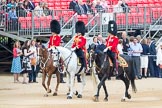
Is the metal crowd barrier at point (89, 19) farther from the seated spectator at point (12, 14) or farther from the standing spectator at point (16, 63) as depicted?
the standing spectator at point (16, 63)

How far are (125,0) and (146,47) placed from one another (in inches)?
263

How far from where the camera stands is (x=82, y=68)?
20375 mm

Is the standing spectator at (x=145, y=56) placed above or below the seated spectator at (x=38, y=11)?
below

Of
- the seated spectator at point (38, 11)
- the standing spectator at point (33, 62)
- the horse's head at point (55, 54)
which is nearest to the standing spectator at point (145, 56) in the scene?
the seated spectator at point (38, 11)

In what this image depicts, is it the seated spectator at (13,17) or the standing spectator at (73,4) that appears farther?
the standing spectator at (73,4)

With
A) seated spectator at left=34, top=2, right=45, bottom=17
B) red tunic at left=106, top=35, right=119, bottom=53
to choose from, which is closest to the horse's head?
red tunic at left=106, top=35, right=119, bottom=53

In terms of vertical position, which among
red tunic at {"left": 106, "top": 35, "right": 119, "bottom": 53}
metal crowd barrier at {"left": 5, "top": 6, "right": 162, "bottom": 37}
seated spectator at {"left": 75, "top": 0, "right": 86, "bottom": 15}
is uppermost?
seated spectator at {"left": 75, "top": 0, "right": 86, "bottom": 15}

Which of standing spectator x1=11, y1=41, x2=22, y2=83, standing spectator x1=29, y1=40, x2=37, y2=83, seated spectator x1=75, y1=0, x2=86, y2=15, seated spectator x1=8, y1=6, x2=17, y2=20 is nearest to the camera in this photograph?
standing spectator x1=29, y1=40, x2=37, y2=83

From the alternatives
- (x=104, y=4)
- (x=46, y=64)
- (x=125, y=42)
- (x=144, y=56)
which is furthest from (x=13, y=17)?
(x=46, y=64)

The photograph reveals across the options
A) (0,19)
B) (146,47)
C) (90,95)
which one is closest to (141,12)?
(146,47)

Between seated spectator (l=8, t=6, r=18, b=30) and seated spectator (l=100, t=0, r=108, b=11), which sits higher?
seated spectator (l=100, t=0, r=108, b=11)

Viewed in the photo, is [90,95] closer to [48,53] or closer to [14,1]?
[48,53]

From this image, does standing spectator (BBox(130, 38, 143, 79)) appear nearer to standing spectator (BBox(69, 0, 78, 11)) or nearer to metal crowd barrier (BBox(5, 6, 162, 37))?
metal crowd barrier (BBox(5, 6, 162, 37))

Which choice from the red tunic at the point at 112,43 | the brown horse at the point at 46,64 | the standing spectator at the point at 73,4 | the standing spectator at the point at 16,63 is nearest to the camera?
the red tunic at the point at 112,43
